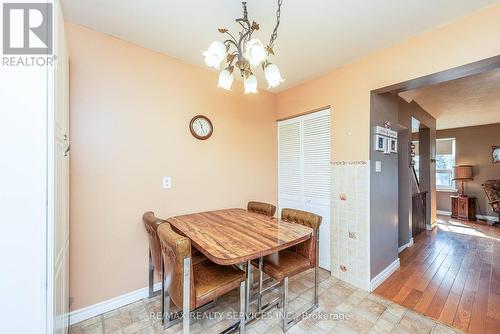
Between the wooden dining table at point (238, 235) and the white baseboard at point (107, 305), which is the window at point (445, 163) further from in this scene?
the white baseboard at point (107, 305)

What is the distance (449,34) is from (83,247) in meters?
3.59

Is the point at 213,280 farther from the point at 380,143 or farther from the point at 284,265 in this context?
the point at 380,143

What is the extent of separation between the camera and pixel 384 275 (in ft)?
8.00

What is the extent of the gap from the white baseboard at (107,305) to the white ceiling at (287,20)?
96.2 inches

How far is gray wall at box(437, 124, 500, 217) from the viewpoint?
16.9ft

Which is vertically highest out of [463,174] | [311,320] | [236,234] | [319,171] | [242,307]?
[319,171]

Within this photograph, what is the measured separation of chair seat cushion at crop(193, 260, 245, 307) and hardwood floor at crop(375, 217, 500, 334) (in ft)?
5.47

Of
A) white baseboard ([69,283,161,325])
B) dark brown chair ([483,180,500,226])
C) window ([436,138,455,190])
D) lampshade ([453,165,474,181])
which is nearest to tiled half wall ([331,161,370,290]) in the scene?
white baseboard ([69,283,161,325])

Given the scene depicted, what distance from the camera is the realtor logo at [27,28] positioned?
0.88 metres

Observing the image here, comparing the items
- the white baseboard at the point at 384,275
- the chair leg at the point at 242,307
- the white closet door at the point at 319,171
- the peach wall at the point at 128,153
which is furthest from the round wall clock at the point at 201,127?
the white baseboard at the point at 384,275

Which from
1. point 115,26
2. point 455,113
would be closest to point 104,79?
point 115,26

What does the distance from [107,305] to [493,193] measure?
754cm

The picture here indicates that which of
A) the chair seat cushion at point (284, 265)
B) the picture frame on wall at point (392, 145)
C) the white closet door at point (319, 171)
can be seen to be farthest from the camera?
the white closet door at point (319, 171)

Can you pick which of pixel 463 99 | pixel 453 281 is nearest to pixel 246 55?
pixel 453 281
